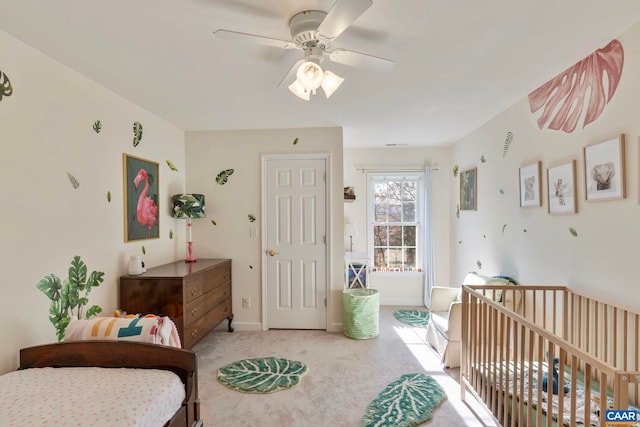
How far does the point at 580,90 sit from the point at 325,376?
2.80 m

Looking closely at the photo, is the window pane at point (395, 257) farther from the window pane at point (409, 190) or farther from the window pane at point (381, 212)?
the window pane at point (409, 190)

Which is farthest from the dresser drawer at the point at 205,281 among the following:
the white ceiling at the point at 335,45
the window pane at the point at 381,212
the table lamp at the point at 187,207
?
the window pane at the point at 381,212

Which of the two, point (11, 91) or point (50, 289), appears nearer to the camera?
point (11, 91)

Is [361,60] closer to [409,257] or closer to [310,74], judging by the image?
[310,74]

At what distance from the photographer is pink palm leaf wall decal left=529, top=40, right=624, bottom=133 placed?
72.1 inches

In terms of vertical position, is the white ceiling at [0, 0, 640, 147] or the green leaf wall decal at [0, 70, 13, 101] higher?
the white ceiling at [0, 0, 640, 147]

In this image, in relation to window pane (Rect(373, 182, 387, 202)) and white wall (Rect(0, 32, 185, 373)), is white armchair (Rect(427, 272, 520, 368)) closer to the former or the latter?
window pane (Rect(373, 182, 387, 202))

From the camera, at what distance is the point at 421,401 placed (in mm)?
2217

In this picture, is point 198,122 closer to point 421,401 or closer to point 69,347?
point 69,347

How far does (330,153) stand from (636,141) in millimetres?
2457

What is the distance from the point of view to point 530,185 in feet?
8.57

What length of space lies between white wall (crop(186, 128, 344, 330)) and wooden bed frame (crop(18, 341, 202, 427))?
2.04 meters

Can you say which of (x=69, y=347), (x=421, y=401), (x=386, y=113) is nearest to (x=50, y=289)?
(x=69, y=347)

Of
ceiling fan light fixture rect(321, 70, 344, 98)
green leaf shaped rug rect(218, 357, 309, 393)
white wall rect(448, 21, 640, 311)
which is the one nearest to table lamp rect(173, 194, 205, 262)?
green leaf shaped rug rect(218, 357, 309, 393)
